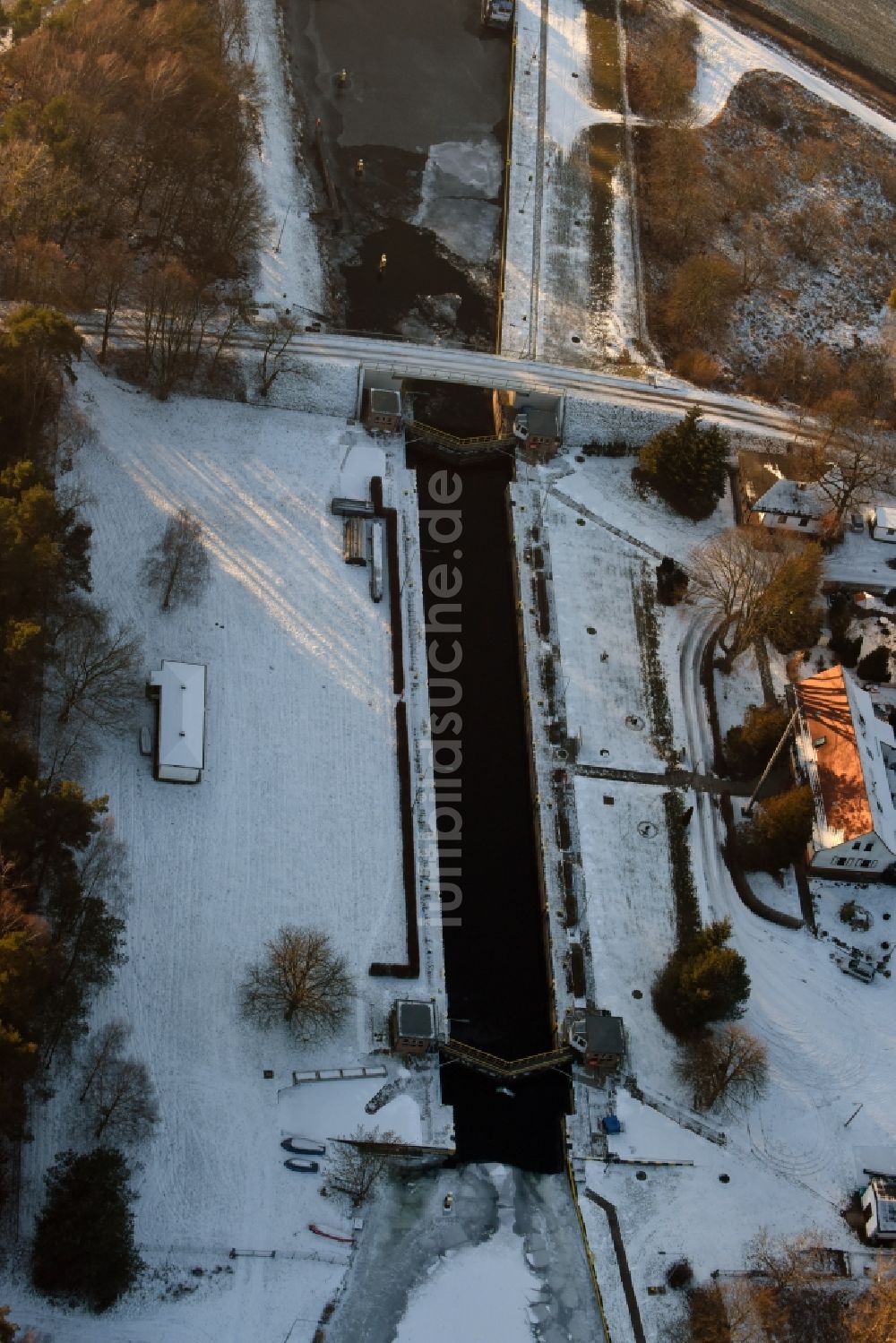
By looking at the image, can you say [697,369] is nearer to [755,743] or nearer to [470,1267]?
[755,743]

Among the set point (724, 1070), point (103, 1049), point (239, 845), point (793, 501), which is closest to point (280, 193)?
point (793, 501)

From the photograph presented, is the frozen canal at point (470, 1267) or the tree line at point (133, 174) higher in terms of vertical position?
the tree line at point (133, 174)

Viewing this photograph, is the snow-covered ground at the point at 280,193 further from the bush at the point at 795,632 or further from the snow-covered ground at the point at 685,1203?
the snow-covered ground at the point at 685,1203

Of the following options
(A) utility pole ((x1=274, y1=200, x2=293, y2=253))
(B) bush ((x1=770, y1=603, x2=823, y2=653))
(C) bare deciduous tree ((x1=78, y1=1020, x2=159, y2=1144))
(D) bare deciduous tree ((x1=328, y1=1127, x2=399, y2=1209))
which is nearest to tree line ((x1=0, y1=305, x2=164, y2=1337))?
(C) bare deciduous tree ((x1=78, y1=1020, x2=159, y2=1144))

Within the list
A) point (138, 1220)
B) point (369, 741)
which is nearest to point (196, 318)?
point (369, 741)

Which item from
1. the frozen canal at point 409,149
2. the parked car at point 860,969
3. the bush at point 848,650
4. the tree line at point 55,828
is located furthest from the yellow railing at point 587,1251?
the frozen canal at point 409,149

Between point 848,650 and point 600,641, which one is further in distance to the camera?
point 848,650
